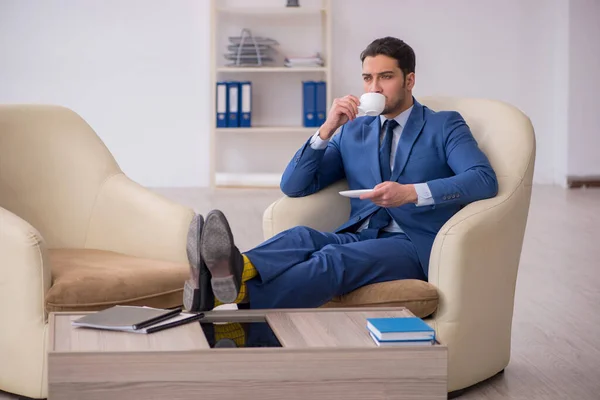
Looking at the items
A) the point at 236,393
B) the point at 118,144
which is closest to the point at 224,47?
the point at 118,144

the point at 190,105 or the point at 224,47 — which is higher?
the point at 224,47

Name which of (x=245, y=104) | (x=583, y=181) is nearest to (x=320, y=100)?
(x=245, y=104)

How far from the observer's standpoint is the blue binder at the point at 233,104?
7.27 metres

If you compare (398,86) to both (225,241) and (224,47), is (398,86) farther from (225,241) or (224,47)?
(224,47)

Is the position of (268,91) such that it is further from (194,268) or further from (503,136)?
(194,268)

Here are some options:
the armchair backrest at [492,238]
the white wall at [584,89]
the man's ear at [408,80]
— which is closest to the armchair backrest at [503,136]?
the armchair backrest at [492,238]

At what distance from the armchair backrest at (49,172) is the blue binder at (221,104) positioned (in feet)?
13.5

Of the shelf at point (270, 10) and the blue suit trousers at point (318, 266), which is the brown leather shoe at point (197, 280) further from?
the shelf at point (270, 10)

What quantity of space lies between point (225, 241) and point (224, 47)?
5.57m

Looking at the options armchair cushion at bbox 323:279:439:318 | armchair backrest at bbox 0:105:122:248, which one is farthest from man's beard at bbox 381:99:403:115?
armchair backrest at bbox 0:105:122:248

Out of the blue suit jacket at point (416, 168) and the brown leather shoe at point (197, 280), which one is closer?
the brown leather shoe at point (197, 280)

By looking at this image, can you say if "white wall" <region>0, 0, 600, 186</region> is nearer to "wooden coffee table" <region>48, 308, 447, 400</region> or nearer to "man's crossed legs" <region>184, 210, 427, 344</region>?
"man's crossed legs" <region>184, 210, 427, 344</region>

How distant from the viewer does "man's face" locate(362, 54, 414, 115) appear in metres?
2.86

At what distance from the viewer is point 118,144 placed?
751cm
